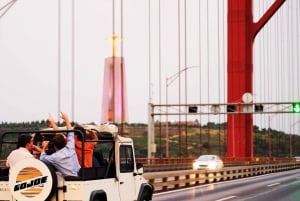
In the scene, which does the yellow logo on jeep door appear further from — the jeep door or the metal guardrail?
the metal guardrail

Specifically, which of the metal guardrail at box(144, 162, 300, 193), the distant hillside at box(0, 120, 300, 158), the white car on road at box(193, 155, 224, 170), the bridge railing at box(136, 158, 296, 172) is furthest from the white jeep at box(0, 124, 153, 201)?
the distant hillside at box(0, 120, 300, 158)

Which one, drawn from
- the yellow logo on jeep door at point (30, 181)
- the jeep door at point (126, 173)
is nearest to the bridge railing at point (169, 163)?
the jeep door at point (126, 173)

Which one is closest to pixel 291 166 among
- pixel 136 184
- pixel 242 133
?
pixel 242 133

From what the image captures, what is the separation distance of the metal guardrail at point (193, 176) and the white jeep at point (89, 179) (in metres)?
9.98

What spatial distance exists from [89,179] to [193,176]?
19828 millimetres

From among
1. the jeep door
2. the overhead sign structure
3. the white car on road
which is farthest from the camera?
the overhead sign structure

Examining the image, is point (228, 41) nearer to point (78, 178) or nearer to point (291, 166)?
point (291, 166)

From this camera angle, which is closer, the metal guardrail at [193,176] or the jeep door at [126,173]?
the jeep door at [126,173]

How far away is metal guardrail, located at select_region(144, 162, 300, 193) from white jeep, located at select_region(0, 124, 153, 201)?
9981 millimetres

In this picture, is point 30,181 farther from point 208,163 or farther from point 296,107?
point 296,107

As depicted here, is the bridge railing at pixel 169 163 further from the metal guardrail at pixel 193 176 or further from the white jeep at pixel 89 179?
the white jeep at pixel 89 179

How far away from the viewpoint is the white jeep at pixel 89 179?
977cm

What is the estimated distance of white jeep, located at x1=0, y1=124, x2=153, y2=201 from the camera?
32.1 feet

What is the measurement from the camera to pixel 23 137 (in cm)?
1065
